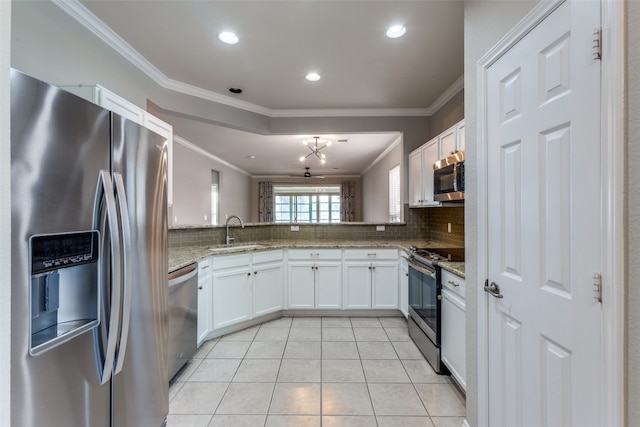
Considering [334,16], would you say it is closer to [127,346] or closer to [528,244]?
[528,244]

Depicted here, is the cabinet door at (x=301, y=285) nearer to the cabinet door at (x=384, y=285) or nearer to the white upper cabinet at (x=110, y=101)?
the cabinet door at (x=384, y=285)

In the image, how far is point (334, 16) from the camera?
2.05 metres

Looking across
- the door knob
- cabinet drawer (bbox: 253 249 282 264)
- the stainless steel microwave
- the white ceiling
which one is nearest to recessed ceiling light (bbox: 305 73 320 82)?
the white ceiling

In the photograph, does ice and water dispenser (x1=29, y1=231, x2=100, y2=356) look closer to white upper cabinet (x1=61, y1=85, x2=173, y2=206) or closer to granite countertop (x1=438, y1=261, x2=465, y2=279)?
white upper cabinet (x1=61, y1=85, x2=173, y2=206)

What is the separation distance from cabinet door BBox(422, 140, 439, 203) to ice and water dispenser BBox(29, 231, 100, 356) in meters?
3.07

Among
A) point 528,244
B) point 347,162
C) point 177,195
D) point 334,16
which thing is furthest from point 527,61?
point 347,162

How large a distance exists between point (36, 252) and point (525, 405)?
1910mm

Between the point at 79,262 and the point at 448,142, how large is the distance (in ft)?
9.71

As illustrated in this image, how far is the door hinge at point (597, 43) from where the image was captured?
848mm

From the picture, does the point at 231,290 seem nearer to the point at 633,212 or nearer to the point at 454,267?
the point at 454,267

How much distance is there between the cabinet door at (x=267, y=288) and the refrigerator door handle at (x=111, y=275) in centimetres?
215

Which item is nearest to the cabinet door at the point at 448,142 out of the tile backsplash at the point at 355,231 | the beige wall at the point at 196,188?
the tile backsplash at the point at 355,231

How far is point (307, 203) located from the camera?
35.0 ft

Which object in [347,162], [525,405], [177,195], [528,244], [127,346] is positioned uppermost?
[347,162]
